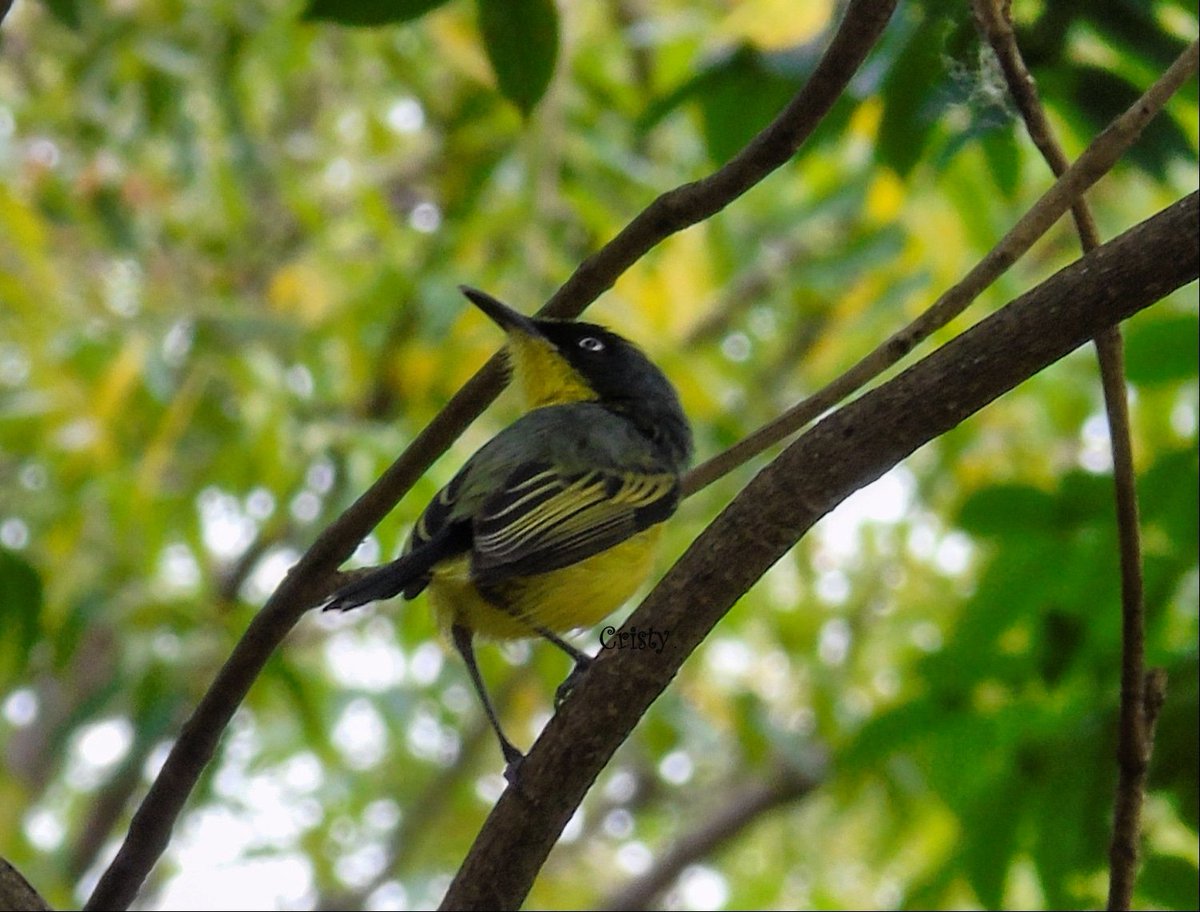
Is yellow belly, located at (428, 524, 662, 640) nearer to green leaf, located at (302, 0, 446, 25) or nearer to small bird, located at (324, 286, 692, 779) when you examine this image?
small bird, located at (324, 286, 692, 779)

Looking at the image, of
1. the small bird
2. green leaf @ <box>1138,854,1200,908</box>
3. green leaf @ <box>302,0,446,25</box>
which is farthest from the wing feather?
green leaf @ <box>1138,854,1200,908</box>

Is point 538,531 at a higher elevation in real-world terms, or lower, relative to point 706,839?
lower

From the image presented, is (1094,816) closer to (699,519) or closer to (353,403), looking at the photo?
(699,519)

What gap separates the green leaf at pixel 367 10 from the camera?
2.28 m

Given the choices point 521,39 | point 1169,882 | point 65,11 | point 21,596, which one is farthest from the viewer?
point 65,11

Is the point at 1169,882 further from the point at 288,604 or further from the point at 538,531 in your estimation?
the point at 288,604

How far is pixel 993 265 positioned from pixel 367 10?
3.45 feet

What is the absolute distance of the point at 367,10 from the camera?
2.29 meters

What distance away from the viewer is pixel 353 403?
5703mm

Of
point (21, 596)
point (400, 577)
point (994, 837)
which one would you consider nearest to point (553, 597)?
point (400, 577)

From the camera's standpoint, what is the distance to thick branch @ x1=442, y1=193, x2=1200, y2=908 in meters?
1.72

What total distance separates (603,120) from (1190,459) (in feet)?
11.5

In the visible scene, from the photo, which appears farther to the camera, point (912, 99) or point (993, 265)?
point (912, 99)

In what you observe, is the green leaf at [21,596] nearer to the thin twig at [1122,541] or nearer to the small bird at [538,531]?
the small bird at [538,531]
